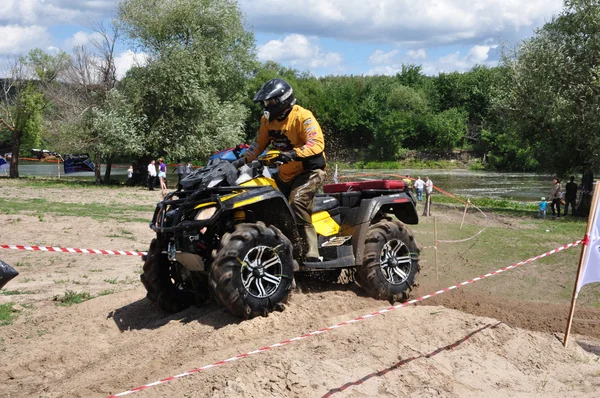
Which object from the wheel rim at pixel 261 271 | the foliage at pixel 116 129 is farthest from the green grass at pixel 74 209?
the foliage at pixel 116 129

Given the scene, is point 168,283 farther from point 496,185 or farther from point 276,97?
point 496,185

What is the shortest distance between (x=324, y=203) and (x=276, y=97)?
1.89m

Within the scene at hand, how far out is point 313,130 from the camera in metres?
8.42

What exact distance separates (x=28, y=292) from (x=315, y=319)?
17.9 ft

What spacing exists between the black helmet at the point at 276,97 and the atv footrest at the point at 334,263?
205 centimetres

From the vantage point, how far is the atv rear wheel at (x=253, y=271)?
7340mm

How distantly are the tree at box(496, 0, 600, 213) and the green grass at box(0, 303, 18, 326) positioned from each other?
2217 cm

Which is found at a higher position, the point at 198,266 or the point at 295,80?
the point at 295,80

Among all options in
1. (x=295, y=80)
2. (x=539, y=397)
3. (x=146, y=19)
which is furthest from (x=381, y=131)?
(x=539, y=397)

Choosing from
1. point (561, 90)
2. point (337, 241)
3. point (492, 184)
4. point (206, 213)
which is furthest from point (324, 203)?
point (492, 184)

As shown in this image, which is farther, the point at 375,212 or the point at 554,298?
the point at 554,298

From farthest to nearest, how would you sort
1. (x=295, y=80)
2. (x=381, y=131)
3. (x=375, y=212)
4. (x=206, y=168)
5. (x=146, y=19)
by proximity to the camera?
(x=295, y=80) < (x=381, y=131) < (x=146, y=19) < (x=375, y=212) < (x=206, y=168)

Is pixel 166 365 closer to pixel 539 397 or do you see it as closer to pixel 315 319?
pixel 315 319

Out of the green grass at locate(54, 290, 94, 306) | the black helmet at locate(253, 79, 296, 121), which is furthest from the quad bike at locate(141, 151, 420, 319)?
the green grass at locate(54, 290, 94, 306)
